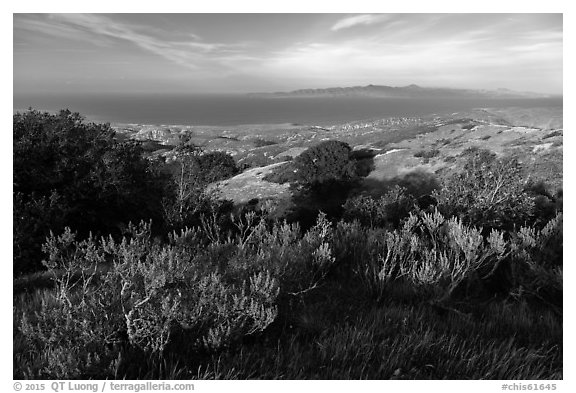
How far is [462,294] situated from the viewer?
5051 millimetres

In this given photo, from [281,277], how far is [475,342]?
77.5 inches

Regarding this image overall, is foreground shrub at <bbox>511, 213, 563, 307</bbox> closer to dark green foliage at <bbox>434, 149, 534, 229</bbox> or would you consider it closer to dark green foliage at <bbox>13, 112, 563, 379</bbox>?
dark green foliage at <bbox>13, 112, 563, 379</bbox>

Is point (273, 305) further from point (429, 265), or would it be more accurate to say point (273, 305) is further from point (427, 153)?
point (427, 153)

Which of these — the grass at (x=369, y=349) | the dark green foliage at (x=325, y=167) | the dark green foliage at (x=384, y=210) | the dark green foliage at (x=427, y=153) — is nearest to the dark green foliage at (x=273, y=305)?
the grass at (x=369, y=349)

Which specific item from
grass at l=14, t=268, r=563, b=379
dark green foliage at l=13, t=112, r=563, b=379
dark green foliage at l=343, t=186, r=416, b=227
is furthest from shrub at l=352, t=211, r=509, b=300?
dark green foliage at l=343, t=186, r=416, b=227

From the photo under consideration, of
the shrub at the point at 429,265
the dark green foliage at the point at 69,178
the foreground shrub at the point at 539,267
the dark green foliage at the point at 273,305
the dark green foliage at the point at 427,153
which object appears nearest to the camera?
the dark green foliage at the point at 273,305

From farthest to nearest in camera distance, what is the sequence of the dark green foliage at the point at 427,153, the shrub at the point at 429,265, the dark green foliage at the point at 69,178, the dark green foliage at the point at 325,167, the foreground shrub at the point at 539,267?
the dark green foliage at the point at 427,153, the dark green foliage at the point at 325,167, the dark green foliage at the point at 69,178, the foreground shrub at the point at 539,267, the shrub at the point at 429,265

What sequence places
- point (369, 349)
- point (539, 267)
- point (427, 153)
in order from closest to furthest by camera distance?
point (369, 349)
point (539, 267)
point (427, 153)

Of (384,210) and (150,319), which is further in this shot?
(384,210)

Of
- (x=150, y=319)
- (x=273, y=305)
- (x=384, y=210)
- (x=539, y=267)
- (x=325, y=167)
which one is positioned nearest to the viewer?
(x=150, y=319)

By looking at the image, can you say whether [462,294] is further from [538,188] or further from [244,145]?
[244,145]

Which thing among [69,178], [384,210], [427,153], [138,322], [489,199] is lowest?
[384,210]

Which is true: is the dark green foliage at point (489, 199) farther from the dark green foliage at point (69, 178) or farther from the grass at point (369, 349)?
the dark green foliage at point (69, 178)

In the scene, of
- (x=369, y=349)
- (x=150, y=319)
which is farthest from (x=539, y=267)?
(x=150, y=319)
